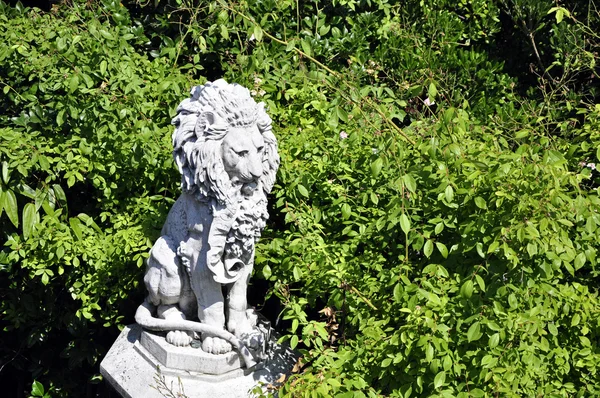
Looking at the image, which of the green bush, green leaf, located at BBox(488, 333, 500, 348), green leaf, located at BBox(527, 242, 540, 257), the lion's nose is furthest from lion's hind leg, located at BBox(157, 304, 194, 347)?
green leaf, located at BBox(527, 242, 540, 257)

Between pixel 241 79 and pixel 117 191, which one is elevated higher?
pixel 241 79

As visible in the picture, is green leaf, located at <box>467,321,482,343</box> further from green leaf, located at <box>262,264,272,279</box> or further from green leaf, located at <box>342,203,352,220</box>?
green leaf, located at <box>262,264,272,279</box>

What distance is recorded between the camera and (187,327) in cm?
392

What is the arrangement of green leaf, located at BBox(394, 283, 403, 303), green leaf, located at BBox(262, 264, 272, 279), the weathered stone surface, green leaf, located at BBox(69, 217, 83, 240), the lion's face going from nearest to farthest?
the lion's face → green leaf, located at BBox(394, 283, 403, 303) → the weathered stone surface → green leaf, located at BBox(262, 264, 272, 279) → green leaf, located at BBox(69, 217, 83, 240)

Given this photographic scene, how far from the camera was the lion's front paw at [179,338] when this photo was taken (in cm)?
392

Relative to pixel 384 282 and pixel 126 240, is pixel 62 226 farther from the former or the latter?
pixel 384 282

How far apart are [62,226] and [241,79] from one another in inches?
50.8

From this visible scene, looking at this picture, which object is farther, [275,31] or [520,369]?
[275,31]

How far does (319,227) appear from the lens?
14.0 feet

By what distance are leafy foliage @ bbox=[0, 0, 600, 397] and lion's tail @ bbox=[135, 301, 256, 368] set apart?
0.25 meters

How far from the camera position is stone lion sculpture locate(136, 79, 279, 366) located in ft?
11.6

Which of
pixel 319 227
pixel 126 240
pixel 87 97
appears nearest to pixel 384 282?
pixel 319 227

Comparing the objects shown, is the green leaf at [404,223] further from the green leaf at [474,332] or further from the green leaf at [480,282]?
the green leaf at [474,332]

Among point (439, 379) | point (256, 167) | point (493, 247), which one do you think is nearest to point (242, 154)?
point (256, 167)
